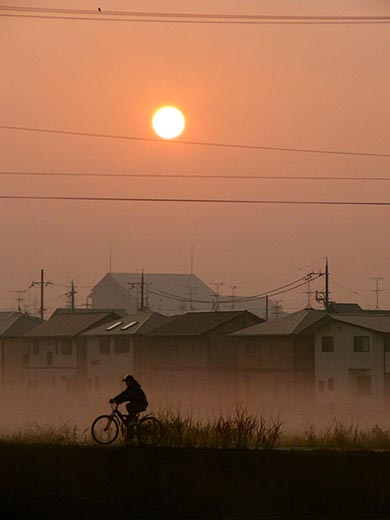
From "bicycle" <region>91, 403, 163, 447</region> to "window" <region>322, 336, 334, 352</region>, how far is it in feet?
163

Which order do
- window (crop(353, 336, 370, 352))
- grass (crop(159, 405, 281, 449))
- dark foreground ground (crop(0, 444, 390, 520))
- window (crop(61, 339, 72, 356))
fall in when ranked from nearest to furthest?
dark foreground ground (crop(0, 444, 390, 520)) < grass (crop(159, 405, 281, 449)) < window (crop(353, 336, 370, 352)) < window (crop(61, 339, 72, 356))

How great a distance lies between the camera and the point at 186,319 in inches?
3563

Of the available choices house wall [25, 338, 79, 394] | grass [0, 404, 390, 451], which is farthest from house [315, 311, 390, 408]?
grass [0, 404, 390, 451]

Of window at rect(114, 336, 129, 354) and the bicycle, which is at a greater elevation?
window at rect(114, 336, 129, 354)

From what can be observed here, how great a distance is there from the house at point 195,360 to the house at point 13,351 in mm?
13996

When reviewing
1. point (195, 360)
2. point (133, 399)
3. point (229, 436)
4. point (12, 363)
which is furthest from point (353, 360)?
point (133, 399)

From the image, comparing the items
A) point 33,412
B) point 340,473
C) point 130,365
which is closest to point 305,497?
point 340,473

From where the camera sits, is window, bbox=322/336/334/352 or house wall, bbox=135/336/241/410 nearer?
window, bbox=322/336/334/352

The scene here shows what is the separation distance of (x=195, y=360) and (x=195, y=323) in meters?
3.14

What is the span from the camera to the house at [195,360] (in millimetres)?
84500

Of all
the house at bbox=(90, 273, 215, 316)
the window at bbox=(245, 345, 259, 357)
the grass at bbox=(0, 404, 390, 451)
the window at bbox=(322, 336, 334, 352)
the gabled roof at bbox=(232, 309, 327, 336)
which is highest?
the house at bbox=(90, 273, 215, 316)

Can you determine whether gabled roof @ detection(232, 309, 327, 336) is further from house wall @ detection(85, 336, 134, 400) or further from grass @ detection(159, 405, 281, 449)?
grass @ detection(159, 405, 281, 449)

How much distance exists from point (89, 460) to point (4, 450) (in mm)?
2183

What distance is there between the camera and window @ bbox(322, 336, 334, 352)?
79.6 metres
